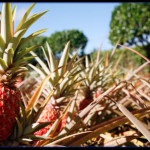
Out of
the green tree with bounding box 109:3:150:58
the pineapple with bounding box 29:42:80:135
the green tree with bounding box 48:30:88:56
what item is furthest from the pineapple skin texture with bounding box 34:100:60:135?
the green tree with bounding box 48:30:88:56

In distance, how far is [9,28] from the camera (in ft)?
1.95

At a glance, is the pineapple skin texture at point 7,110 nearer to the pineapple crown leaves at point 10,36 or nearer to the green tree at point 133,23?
the pineapple crown leaves at point 10,36

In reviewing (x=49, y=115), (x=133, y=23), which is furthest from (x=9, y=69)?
(x=133, y=23)

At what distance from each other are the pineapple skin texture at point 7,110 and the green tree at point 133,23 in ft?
35.6

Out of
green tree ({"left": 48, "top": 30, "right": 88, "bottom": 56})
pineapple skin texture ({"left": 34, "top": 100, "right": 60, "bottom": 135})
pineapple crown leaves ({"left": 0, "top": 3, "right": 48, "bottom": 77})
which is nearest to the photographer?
pineapple crown leaves ({"left": 0, "top": 3, "right": 48, "bottom": 77})

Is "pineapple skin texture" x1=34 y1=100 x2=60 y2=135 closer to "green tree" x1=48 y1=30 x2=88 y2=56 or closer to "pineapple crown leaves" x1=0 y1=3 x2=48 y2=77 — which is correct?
"pineapple crown leaves" x1=0 y1=3 x2=48 y2=77

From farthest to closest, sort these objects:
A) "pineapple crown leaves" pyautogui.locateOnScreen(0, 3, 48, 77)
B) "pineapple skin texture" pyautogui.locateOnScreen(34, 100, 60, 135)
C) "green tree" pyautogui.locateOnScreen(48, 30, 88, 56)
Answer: "green tree" pyautogui.locateOnScreen(48, 30, 88, 56) → "pineapple skin texture" pyautogui.locateOnScreen(34, 100, 60, 135) → "pineapple crown leaves" pyautogui.locateOnScreen(0, 3, 48, 77)

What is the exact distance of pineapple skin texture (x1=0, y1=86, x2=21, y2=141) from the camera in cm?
59

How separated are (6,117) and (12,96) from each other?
0.23 feet

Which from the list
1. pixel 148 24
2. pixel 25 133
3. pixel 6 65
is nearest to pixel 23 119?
pixel 25 133

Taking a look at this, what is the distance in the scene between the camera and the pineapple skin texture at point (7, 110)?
59cm

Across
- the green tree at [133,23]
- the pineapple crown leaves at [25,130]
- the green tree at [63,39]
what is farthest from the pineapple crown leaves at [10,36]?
the green tree at [63,39]

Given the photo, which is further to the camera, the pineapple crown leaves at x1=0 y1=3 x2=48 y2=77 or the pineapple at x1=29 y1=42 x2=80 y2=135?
the pineapple at x1=29 y1=42 x2=80 y2=135

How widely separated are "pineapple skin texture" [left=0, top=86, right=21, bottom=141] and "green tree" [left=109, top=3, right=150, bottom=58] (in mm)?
10843
